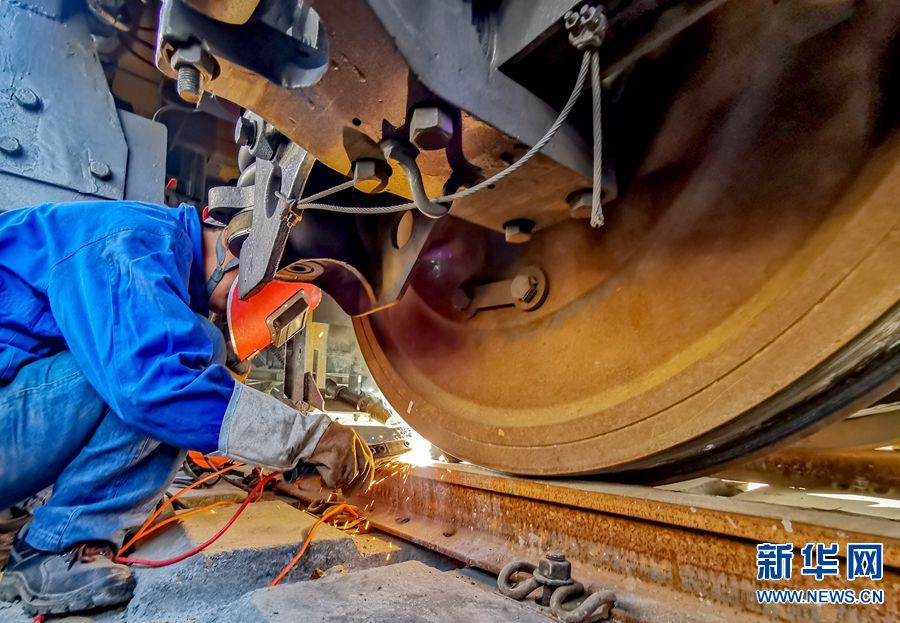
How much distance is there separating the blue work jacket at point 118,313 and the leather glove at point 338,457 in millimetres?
291

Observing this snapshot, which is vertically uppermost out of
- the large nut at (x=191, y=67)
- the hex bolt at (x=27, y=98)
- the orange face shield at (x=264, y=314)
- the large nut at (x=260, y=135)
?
the hex bolt at (x=27, y=98)

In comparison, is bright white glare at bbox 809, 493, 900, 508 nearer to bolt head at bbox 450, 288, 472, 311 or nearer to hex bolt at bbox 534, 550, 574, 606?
hex bolt at bbox 534, 550, 574, 606

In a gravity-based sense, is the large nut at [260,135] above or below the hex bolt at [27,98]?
below

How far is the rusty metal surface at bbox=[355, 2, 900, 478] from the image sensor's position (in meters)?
0.86

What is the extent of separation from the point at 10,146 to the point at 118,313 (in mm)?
1653

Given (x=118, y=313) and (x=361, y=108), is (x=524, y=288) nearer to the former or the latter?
(x=361, y=108)

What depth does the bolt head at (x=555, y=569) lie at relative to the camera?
0.93 metres

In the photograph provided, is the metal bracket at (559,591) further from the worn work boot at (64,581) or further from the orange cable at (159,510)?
the orange cable at (159,510)

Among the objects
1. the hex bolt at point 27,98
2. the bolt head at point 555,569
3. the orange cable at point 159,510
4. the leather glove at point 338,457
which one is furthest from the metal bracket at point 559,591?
the hex bolt at point 27,98

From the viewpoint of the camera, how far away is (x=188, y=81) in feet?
2.54

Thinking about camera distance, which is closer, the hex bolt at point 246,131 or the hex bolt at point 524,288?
the hex bolt at point 246,131

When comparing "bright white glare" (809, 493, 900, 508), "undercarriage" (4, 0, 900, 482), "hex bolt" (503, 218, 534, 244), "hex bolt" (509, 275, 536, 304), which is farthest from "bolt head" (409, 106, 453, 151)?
"bright white glare" (809, 493, 900, 508)

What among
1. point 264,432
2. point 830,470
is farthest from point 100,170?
point 830,470

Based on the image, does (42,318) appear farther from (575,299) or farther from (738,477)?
(738,477)
